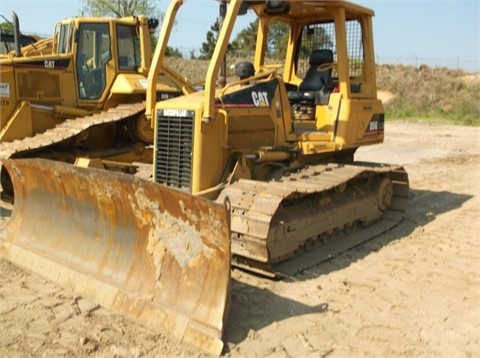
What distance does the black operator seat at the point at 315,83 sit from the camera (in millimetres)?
6847

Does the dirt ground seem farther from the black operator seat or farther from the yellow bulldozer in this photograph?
the black operator seat

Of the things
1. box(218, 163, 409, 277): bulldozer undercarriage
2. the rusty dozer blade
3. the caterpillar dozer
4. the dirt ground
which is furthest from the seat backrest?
the rusty dozer blade

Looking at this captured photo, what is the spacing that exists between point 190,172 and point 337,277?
177 centimetres

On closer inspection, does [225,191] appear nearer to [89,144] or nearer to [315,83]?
[315,83]

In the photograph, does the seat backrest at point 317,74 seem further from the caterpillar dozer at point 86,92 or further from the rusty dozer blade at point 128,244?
the rusty dozer blade at point 128,244

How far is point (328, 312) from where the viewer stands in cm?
440

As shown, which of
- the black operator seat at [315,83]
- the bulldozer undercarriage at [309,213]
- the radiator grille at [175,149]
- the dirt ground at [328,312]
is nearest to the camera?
the dirt ground at [328,312]

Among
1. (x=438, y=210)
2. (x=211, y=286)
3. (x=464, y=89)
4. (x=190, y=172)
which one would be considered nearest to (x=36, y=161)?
(x=190, y=172)

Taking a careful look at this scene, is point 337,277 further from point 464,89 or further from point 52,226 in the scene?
point 464,89

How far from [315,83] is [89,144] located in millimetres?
3938

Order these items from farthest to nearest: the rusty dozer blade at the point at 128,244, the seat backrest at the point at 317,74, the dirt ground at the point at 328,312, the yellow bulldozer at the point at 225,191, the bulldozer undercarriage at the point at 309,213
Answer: the seat backrest at the point at 317,74 → the bulldozer undercarriage at the point at 309,213 → the yellow bulldozer at the point at 225,191 → the rusty dozer blade at the point at 128,244 → the dirt ground at the point at 328,312

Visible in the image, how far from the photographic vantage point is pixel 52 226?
17.6ft

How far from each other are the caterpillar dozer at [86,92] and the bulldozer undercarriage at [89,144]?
0.6 inches

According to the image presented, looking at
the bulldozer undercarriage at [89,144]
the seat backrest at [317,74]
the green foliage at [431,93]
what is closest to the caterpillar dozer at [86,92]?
the bulldozer undercarriage at [89,144]
